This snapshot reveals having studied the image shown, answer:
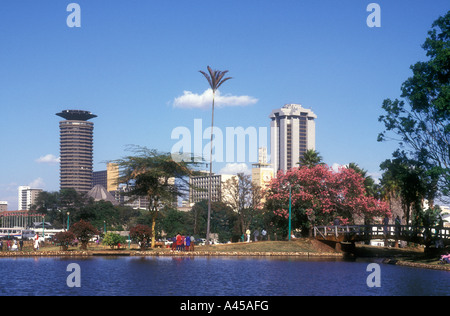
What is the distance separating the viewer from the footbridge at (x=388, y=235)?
160ft

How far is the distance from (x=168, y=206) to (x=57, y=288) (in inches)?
1572

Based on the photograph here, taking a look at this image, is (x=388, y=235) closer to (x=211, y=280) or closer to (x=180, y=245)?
(x=180, y=245)

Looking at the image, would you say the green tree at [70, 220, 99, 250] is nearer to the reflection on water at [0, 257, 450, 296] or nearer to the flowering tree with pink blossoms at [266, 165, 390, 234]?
the reflection on water at [0, 257, 450, 296]

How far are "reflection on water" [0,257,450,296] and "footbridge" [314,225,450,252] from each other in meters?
11.7

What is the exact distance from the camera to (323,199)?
68.4m

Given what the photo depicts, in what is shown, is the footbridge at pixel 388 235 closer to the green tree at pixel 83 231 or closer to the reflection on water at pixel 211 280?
the reflection on water at pixel 211 280

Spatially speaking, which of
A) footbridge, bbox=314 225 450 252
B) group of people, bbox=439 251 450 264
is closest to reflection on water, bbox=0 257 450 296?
group of people, bbox=439 251 450 264

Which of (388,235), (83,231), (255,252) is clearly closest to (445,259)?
(388,235)

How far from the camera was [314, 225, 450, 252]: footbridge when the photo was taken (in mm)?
48844

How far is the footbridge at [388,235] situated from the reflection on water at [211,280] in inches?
462

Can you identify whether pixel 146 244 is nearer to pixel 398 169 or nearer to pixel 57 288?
pixel 398 169

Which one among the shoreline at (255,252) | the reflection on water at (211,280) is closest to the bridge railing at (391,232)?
the shoreline at (255,252)

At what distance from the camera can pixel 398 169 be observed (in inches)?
1805
